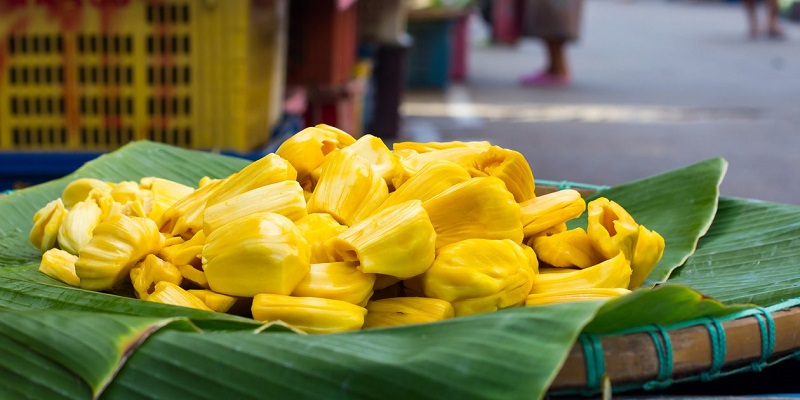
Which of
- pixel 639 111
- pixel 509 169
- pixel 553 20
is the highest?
pixel 509 169

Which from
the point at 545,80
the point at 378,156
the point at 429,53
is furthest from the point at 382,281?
the point at 545,80

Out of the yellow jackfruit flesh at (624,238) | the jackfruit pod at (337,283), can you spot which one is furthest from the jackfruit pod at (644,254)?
the jackfruit pod at (337,283)

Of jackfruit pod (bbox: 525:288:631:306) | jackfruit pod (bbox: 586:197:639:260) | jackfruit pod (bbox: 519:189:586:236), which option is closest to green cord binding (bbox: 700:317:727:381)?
jackfruit pod (bbox: 525:288:631:306)

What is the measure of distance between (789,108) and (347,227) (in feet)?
23.6

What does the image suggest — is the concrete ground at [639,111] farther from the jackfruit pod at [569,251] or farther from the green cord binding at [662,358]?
the green cord binding at [662,358]

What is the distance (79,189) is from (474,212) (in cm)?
88

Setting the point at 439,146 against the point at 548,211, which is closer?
the point at 548,211

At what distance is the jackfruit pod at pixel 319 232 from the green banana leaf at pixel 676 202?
2.14ft

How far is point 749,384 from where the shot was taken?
1.47m

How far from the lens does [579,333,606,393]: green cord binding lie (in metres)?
1.17

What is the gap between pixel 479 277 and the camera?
1.35 meters

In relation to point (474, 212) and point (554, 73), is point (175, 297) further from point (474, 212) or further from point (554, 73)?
point (554, 73)

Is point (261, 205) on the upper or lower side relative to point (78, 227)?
upper

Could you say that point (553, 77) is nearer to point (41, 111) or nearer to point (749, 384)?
point (41, 111)
